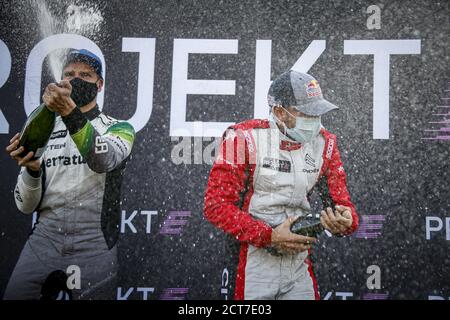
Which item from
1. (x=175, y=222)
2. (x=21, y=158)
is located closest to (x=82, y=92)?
(x=21, y=158)

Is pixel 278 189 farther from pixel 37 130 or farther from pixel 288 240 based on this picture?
pixel 37 130

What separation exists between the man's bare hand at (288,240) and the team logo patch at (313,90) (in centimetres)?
A: 52

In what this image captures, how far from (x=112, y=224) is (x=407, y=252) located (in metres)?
1.22

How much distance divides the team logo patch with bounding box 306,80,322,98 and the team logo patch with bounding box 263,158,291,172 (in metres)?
0.30

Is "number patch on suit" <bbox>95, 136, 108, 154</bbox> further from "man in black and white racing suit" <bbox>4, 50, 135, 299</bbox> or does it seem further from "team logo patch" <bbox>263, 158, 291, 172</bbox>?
"team logo patch" <bbox>263, 158, 291, 172</bbox>

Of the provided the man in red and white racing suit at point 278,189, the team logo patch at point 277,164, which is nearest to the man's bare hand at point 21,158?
the man in red and white racing suit at point 278,189

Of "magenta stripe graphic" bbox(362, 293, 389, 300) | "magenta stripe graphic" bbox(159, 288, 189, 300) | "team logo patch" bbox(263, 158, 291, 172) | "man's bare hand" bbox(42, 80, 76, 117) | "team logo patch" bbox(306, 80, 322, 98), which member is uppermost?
"team logo patch" bbox(306, 80, 322, 98)

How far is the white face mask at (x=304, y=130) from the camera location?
235cm

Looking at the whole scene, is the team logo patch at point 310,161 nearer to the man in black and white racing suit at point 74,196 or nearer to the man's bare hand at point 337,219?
the man's bare hand at point 337,219

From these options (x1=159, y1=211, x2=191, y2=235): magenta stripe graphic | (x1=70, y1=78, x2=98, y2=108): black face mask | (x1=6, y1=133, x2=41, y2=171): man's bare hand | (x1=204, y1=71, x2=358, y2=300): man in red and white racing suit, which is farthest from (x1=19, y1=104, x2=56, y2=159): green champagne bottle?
(x1=204, y1=71, x2=358, y2=300): man in red and white racing suit

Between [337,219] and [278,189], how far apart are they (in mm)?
275

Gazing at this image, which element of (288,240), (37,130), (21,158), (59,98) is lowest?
(288,240)

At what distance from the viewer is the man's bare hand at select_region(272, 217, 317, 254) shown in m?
2.27

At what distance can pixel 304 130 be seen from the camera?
2348 millimetres
